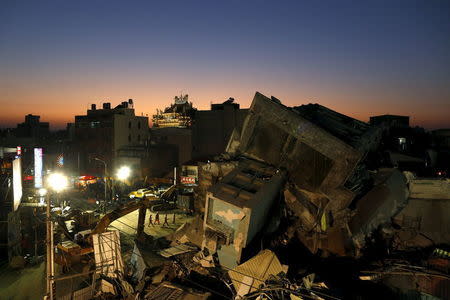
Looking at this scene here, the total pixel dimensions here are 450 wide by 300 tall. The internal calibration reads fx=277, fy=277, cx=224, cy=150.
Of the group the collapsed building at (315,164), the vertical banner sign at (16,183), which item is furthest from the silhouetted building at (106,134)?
the collapsed building at (315,164)

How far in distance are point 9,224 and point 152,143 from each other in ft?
112

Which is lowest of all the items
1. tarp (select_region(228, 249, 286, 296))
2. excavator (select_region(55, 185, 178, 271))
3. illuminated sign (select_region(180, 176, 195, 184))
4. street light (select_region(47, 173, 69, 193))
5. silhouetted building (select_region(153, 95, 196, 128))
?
illuminated sign (select_region(180, 176, 195, 184))

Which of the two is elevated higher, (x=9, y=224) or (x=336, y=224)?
(x=336, y=224)

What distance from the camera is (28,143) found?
195 ft

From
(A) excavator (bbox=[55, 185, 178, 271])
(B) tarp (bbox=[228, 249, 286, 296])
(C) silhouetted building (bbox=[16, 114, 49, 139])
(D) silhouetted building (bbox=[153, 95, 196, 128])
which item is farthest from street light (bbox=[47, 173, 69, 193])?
(C) silhouetted building (bbox=[16, 114, 49, 139])

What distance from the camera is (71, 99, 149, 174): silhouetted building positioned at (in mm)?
48906

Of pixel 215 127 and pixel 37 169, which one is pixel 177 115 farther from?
pixel 37 169

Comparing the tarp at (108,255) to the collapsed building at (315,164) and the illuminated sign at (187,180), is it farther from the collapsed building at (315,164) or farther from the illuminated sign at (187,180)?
the illuminated sign at (187,180)

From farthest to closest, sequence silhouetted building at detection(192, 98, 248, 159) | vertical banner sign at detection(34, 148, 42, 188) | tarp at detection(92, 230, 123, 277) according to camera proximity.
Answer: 1. silhouetted building at detection(192, 98, 248, 159)
2. vertical banner sign at detection(34, 148, 42, 188)
3. tarp at detection(92, 230, 123, 277)

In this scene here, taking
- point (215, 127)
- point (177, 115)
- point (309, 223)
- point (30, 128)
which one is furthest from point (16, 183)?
point (30, 128)

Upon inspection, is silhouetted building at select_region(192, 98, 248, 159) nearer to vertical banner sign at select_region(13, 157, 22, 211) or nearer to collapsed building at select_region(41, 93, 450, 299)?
vertical banner sign at select_region(13, 157, 22, 211)

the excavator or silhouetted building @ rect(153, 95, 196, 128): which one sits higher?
silhouetted building @ rect(153, 95, 196, 128)

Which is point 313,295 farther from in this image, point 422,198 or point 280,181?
point 422,198

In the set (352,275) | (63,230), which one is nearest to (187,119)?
(63,230)
